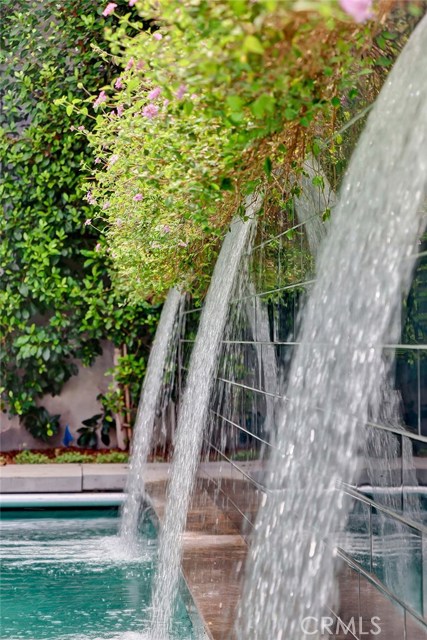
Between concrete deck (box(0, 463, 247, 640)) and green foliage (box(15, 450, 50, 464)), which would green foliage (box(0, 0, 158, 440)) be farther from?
concrete deck (box(0, 463, 247, 640))

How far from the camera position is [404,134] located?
273 centimetres

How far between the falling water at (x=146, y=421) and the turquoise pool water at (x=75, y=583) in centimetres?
12

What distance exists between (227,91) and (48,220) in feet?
25.1

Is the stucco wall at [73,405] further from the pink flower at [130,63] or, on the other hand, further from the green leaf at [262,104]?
the green leaf at [262,104]

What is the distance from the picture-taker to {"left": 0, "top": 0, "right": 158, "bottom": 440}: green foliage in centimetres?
994

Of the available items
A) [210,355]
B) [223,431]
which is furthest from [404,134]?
[223,431]

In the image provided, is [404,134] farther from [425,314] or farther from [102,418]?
[102,418]

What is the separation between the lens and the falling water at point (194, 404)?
5.43 meters

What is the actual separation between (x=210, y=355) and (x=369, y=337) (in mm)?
3235

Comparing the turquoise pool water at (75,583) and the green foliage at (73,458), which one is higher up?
the green foliage at (73,458)
